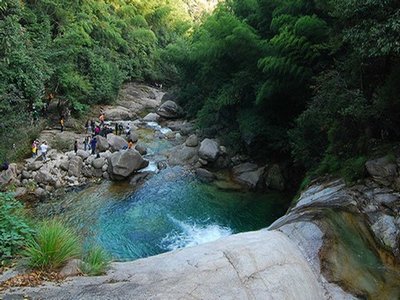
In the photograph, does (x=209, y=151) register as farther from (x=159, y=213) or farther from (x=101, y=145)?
(x=101, y=145)

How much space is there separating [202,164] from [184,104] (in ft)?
35.3

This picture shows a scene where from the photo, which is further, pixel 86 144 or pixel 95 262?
pixel 86 144

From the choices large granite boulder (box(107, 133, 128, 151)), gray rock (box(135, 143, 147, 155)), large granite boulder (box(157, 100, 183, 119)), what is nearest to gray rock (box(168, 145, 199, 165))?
gray rock (box(135, 143, 147, 155))

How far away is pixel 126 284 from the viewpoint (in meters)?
4.01

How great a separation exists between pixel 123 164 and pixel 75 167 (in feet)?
6.90

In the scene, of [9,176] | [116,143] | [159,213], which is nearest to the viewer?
[159,213]

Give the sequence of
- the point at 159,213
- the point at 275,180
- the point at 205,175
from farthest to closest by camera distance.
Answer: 1. the point at 205,175
2. the point at 275,180
3. the point at 159,213

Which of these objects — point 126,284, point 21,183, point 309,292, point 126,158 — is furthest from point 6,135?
point 309,292

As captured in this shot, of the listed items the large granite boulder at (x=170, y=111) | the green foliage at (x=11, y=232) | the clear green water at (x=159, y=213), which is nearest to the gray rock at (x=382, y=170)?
the clear green water at (x=159, y=213)

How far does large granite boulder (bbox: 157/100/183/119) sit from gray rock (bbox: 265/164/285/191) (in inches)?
489

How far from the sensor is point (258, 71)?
14.5m

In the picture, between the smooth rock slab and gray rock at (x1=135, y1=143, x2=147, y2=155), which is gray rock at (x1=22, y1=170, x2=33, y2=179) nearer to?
gray rock at (x1=135, y1=143, x2=147, y2=155)

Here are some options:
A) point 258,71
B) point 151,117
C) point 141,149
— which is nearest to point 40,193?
point 141,149

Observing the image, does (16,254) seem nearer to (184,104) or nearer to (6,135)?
(6,135)
